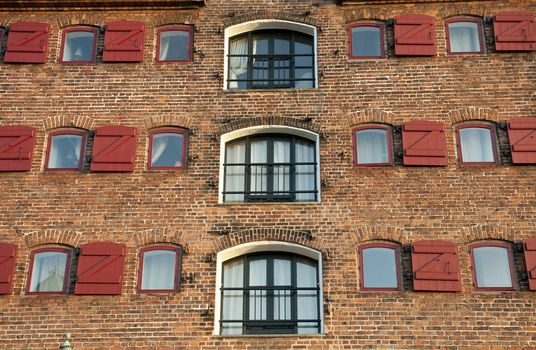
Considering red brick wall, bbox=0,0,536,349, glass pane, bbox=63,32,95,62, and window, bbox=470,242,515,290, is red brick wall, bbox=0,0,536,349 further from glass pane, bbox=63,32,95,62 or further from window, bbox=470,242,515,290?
glass pane, bbox=63,32,95,62

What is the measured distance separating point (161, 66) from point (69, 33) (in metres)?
2.83

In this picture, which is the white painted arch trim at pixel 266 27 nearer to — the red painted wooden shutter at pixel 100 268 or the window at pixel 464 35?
the window at pixel 464 35

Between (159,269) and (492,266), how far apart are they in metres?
7.44

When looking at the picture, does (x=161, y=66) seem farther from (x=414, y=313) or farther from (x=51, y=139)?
(x=414, y=313)

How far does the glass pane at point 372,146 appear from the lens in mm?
19750

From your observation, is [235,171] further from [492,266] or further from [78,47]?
[492,266]

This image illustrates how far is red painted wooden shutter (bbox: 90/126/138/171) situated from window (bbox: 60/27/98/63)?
242 cm

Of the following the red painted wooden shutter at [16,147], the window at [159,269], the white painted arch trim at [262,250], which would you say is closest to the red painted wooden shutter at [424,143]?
the white painted arch trim at [262,250]

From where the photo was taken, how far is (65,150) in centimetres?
2023

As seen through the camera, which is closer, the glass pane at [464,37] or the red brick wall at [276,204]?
the red brick wall at [276,204]

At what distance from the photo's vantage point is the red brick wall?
17.8 meters

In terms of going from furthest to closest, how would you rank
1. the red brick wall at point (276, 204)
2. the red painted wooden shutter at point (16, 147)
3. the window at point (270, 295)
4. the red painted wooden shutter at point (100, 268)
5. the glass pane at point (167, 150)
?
the glass pane at point (167, 150)
the red painted wooden shutter at point (16, 147)
the red painted wooden shutter at point (100, 268)
the window at point (270, 295)
the red brick wall at point (276, 204)

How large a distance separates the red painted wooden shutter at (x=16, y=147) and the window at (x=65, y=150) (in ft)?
1.50

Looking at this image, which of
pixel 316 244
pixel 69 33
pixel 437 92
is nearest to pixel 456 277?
pixel 316 244
